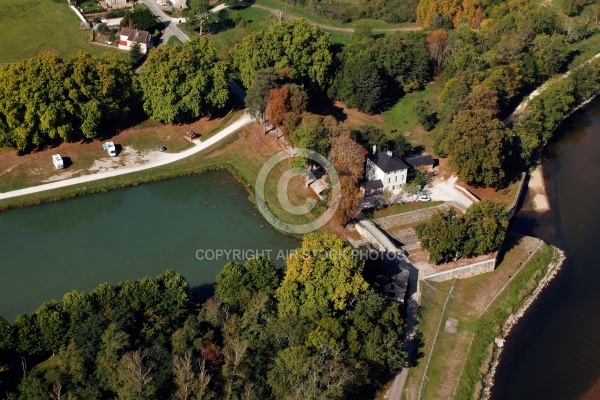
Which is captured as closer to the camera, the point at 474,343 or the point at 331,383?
the point at 331,383

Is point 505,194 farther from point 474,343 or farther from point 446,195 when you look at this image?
point 474,343

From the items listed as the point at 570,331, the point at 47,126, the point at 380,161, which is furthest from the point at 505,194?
the point at 47,126

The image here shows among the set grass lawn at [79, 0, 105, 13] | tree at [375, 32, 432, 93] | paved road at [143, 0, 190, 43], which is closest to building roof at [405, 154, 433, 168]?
tree at [375, 32, 432, 93]

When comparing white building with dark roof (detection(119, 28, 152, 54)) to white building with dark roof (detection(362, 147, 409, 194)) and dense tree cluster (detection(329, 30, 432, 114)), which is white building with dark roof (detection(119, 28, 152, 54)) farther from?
white building with dark roof (detection(362, 147, 409, 194))

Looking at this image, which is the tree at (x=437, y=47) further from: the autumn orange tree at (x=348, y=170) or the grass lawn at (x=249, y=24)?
the autumn orange tree at (x=348, y=170)

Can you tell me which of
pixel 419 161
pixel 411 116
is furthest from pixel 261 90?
pixel 411 116
